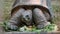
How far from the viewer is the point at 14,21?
272cm

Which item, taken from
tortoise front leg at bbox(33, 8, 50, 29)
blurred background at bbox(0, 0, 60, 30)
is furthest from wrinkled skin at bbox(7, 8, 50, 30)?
blurred background at bbox(0, 0, 60, 30)

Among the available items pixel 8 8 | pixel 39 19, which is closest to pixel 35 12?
pixel 39 19

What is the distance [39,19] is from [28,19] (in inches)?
3.5

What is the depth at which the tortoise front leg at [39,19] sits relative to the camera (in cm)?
268

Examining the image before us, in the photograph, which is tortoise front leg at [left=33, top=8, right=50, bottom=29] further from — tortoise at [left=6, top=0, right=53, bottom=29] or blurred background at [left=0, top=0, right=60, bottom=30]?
blurred background at [left=0, top=0, right=60, bottom=30]

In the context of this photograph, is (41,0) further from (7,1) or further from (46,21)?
(7,1)

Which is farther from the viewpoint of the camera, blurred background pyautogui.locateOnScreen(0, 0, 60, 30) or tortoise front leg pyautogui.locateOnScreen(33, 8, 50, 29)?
blurred background pyautogui.locateOnScreen(0, 0, 60, 30)

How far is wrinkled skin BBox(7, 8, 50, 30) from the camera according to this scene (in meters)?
2.68

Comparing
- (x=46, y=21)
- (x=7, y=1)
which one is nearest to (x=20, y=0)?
(x=46, y=21)

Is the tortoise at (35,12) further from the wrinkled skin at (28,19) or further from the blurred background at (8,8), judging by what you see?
the blurred background at (8,8)

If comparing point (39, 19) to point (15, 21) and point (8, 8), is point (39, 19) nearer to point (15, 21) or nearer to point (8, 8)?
point (15, 21)

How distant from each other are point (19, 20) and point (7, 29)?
0.13 meters

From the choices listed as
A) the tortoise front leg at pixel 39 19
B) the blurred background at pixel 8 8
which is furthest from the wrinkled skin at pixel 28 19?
the blurred background at pixel 8 8

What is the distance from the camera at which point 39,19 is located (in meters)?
2.69
